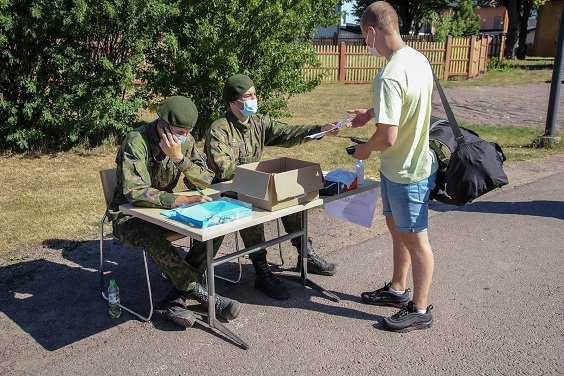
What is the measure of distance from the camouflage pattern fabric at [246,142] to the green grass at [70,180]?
1.87 meters

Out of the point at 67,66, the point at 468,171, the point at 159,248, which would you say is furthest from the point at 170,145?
the point at 67,66

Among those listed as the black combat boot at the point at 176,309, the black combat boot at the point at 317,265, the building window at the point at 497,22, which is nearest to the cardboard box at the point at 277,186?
the black combat boot at the point at 176,309

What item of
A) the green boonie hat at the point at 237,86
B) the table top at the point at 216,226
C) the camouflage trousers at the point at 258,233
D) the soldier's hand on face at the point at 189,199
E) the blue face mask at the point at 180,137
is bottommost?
the camouflage trousers at the point at 258,233

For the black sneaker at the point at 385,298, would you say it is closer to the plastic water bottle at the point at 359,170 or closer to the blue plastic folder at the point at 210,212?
the plastic water bottle at the point at 359,170

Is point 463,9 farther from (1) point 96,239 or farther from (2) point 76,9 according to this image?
(1) point 96,239

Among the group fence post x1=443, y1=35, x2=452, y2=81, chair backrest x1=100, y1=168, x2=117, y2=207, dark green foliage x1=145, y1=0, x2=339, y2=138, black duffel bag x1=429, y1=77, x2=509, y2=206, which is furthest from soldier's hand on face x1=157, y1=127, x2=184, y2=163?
fence post x1=443, y1=35, x2=452, y2=81

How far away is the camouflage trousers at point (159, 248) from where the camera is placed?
3.45m

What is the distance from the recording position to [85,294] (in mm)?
4027

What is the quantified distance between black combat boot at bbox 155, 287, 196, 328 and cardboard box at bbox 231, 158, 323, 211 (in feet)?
2.61

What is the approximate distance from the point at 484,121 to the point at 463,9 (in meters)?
24.4

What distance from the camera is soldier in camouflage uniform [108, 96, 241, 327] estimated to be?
11.1 ft

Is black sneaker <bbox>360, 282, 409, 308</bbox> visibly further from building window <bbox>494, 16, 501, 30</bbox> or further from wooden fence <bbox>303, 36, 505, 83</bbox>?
building window <bbox>494, 16, 501, 30</bbox>

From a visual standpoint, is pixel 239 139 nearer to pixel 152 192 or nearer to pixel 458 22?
pixel 152 192

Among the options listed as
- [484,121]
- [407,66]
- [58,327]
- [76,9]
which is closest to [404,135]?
[407,66]
